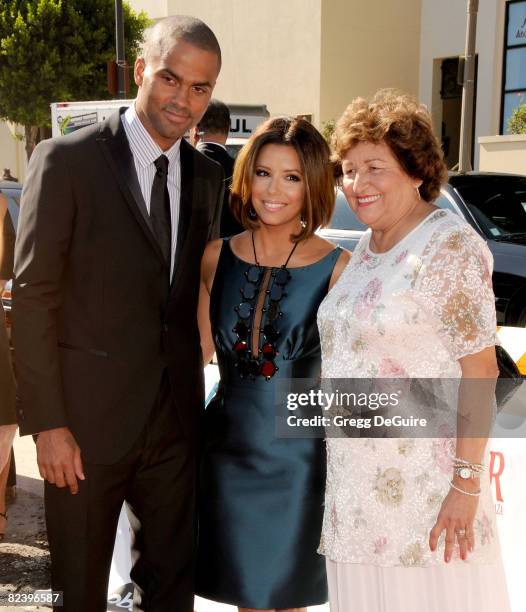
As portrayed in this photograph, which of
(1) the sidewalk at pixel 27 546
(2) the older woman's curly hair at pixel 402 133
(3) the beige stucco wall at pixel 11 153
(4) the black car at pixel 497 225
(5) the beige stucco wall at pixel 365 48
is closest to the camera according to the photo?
(2) the older woman's curly hair at pixel 402 133

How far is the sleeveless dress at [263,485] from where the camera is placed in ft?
8.19

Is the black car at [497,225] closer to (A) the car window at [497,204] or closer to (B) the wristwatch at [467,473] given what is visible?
(A) the car window at [497,204]

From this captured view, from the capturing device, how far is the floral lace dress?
2.08 meters

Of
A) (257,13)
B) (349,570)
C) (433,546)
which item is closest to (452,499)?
(433,546)

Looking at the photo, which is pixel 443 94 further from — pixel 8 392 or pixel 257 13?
pixel 8 392

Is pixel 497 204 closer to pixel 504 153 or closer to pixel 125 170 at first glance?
pixel 125 170

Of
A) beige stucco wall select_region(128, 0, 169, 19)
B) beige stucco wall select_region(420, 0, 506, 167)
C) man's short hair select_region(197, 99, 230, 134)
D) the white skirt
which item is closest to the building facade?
beige stucco wall select_region(420, 0, 506, 167)

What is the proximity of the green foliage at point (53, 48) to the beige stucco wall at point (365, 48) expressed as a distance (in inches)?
194

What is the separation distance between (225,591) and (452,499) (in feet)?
2.82

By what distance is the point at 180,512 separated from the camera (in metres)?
2.60

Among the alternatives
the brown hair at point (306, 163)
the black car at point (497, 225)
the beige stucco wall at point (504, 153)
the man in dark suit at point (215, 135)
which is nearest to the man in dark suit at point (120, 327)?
the brown hair at point (306, 163)

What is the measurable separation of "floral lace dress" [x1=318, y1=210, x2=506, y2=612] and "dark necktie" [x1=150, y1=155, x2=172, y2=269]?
1.88 feet

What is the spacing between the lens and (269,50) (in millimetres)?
21656

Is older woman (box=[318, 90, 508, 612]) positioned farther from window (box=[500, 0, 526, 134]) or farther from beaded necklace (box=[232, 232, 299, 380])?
window (box=[500, 0, 526, 134])
